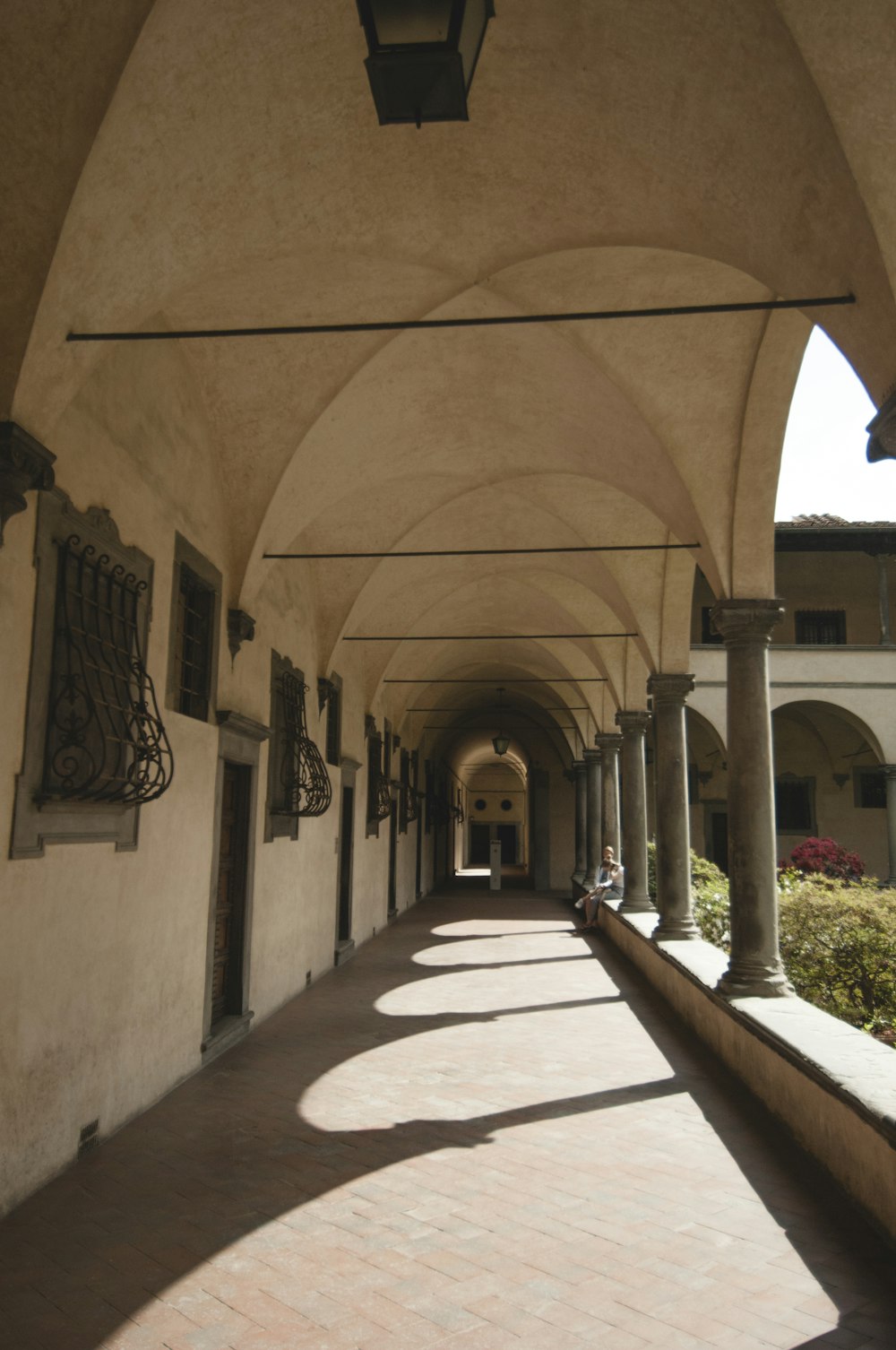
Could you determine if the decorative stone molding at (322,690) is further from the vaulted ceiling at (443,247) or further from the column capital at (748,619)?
the column capital at (748,619)

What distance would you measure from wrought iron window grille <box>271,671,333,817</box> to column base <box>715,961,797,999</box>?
13.8 ft

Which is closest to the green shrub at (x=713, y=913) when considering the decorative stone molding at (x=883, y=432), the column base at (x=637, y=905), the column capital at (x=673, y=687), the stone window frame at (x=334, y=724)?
the column base at (x=637, y=905)

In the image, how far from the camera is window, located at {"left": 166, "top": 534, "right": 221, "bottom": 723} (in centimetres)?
663

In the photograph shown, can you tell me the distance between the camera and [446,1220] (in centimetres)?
419

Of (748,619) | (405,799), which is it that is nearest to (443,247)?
(748,619)

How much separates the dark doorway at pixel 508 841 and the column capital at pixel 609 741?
112ft

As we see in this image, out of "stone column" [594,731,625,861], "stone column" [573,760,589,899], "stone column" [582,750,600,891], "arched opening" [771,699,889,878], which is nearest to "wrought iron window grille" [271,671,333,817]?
"stone column" [594,731,625,861]

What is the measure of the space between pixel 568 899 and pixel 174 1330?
21609 mm

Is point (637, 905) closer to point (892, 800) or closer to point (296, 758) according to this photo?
point (296, 758)

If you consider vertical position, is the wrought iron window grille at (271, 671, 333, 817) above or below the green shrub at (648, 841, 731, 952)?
above

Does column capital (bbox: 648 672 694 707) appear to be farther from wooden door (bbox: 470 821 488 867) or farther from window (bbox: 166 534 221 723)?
wooden door (bbox: 470 821 488 867)

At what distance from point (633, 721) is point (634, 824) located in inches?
59.3

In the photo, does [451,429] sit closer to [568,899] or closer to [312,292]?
[312,292]

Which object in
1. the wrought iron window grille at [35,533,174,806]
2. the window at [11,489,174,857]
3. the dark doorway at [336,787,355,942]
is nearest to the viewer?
the window at [11,489,174,857]
